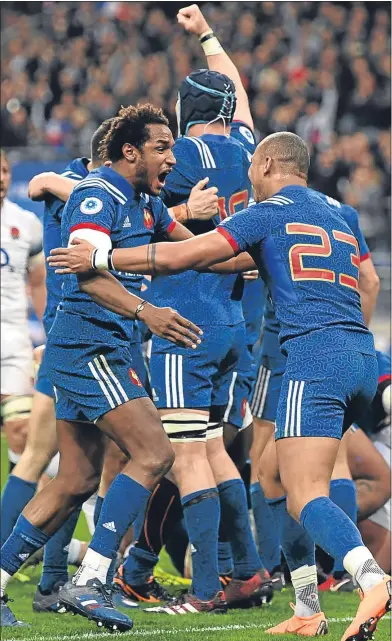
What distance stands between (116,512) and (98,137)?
2.00m

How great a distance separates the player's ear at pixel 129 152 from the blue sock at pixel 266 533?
2.34m

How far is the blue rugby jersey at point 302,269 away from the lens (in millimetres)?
5184

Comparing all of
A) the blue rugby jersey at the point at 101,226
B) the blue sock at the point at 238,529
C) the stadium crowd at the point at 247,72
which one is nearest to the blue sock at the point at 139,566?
the blue sock at the point at 238,529

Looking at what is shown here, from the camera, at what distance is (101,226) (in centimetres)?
538

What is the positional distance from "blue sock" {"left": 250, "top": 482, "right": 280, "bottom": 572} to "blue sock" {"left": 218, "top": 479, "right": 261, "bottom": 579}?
58 centimetres

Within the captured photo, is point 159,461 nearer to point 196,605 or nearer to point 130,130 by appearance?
point 196,605

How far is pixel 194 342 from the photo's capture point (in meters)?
5.32

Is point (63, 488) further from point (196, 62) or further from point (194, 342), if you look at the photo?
point (196, 62)

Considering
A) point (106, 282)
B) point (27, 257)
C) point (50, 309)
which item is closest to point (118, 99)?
point (27, 257)

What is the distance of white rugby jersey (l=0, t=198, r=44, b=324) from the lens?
26.6 ft

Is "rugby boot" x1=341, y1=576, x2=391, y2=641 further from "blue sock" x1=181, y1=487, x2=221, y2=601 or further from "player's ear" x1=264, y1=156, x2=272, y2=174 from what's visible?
"player's ear" x1=264, y1=156, x2=272, y2=174

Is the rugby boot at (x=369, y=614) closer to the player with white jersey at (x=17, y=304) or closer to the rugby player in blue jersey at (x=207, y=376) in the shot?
the rugby player in blue jersey at (x=207, y=376)

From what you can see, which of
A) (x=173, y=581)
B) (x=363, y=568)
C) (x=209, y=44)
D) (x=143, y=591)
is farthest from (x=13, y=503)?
(x=209, y=44)

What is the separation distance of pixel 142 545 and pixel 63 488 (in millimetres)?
1081
